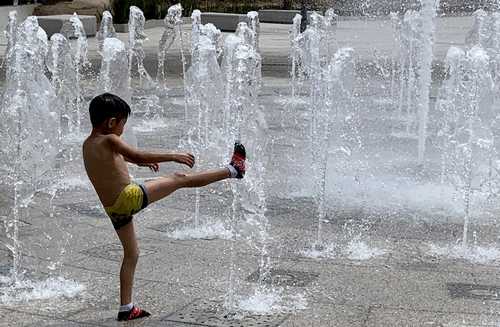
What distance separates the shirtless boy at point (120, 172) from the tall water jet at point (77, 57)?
21.3 ft

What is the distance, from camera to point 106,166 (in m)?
4.58

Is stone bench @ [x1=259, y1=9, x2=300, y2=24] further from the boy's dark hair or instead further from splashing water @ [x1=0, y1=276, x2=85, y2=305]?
the boy's dark hair

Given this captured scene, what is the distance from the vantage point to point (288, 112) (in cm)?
1283

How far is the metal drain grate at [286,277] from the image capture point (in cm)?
544

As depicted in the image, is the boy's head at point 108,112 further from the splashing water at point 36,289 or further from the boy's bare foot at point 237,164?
the splashing water at point 36,289

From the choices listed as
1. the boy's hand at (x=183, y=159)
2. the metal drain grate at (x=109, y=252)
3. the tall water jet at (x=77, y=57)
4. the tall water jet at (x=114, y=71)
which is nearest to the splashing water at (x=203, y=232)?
the metal drain grate at (x=109, y=252)

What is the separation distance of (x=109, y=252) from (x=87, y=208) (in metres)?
1.33

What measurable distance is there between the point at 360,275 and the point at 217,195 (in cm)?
246

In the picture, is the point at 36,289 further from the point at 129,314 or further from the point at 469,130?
the point at 469,130

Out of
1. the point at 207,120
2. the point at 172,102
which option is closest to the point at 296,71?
the point at 172,102

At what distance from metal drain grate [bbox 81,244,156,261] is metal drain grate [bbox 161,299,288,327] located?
1159 millimetres

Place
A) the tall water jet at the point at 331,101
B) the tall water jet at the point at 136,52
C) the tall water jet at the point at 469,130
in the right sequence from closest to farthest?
1. the tall water jet at the point at 331,101
2. the tall water jet at the point at 469,130
3. the tall water jet at the point at 136,52

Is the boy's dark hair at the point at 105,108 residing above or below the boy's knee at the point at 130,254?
above

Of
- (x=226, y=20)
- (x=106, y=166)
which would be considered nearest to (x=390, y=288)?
(x=106, y=166)
